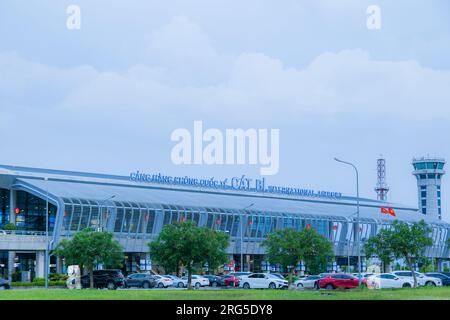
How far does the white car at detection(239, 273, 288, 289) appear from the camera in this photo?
2226 inches

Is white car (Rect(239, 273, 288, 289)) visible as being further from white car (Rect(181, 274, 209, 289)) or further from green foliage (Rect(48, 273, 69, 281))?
green foliage (Rect(48, 273, 69, 281))

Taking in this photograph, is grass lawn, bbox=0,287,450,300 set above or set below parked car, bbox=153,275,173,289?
above

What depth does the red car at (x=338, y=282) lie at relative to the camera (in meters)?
50.5

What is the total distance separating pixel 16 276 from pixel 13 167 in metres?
11.0

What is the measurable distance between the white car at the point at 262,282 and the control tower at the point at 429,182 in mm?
67901

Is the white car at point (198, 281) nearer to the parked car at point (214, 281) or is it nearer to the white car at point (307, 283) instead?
the parked car at point (214, 281)

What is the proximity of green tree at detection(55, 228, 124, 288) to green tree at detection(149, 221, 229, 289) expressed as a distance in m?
6.51

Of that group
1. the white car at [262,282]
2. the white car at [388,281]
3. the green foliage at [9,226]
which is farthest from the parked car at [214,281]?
the green foliage at [9,226]

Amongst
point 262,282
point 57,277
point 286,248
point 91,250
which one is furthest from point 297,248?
point 57,277

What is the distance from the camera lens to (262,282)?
56.8 metres

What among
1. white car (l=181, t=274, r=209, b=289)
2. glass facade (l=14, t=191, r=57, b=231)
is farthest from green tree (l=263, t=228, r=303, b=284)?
glass facade (l=14, t=191, r=57, b=231)

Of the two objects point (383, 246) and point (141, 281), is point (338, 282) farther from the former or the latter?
point (141, 281)
